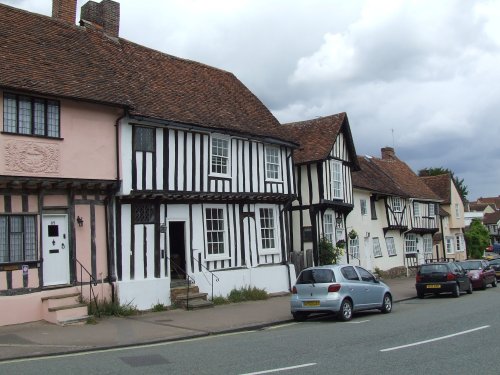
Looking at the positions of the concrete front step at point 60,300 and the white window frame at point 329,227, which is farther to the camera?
the white window frame at point 329,227

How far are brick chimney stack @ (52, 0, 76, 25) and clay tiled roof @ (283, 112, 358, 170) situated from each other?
10583mm

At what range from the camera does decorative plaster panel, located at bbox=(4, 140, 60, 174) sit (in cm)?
1445

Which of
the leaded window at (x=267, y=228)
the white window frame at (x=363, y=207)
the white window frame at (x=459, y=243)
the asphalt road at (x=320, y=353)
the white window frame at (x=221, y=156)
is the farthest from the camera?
the white window frame at (x=459, y=243)

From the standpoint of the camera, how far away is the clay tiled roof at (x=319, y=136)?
86.6 feet

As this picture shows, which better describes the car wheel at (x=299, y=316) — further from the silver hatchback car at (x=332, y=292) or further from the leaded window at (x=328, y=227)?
the leaded window at (x=328, y=227)

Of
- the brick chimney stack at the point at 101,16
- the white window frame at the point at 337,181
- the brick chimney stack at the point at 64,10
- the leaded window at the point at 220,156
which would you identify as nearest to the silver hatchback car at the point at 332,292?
the leaded window at the point at 220,156

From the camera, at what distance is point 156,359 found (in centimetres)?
984

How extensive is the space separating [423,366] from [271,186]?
1465 cm

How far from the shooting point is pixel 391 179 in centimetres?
3778

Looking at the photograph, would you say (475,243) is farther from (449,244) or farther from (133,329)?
(133,329)

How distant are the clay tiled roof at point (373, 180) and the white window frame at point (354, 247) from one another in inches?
121

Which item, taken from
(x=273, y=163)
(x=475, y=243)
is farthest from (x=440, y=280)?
(x=475, y=243)

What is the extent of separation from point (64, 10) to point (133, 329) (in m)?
12.6

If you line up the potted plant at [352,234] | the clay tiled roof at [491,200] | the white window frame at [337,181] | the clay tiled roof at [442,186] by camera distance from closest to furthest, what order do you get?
the white window frame at [337,181] < the potted plant at [352,234] < the clay tiled roof at [442,186] < the clay tiled roof at [491,200]
